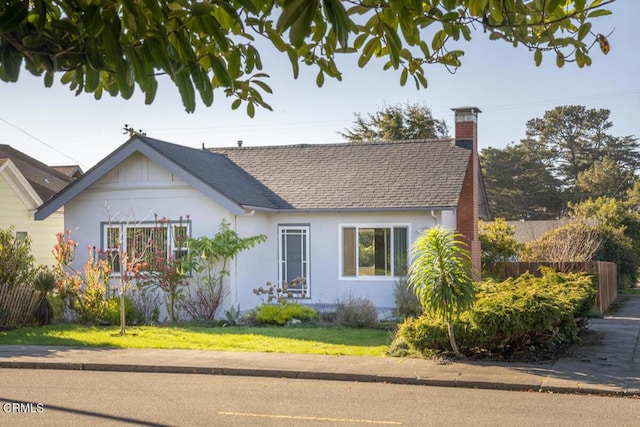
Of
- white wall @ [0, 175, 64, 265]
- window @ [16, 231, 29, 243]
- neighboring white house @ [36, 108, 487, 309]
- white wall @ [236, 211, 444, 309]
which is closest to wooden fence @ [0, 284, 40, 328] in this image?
window @ [16, 231, 29, 243]

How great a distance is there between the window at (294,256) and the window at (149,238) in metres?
3.16

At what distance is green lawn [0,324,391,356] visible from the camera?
1493 cm

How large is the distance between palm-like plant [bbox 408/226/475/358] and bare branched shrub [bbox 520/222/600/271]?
15.1 meters

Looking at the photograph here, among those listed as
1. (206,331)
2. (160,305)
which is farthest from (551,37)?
(160,305)

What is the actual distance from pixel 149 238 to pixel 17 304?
4.08m

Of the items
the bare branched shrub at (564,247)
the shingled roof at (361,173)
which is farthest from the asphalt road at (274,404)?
the bare branched shrub at (564,247)

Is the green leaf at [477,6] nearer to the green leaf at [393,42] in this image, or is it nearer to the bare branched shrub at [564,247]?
the green leaf at [393,42]

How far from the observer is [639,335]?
17.4 m

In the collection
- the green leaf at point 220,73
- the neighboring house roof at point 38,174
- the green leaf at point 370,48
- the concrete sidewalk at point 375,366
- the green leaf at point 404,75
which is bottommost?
the concrete sidewalk at point 375,366

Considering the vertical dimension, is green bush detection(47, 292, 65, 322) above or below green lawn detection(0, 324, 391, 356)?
above

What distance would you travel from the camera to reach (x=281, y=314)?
18781mm

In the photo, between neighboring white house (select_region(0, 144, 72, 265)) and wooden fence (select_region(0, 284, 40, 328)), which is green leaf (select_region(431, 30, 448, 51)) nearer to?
wooden fence (select_region(0, 284, 40, 328))

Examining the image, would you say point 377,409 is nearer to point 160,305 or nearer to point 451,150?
point 160,305

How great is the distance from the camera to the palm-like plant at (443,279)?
13.0 meters
